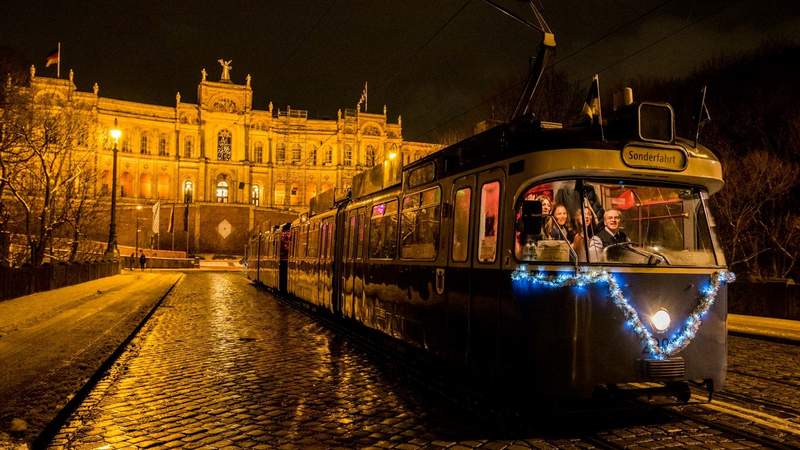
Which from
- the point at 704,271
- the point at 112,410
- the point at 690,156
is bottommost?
the point at 112,410

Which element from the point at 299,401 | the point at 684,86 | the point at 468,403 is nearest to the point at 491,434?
the point at 468,403

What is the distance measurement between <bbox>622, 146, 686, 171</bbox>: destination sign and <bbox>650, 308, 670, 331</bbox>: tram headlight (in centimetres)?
138

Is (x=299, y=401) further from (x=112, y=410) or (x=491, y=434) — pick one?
(x=491, y=434)

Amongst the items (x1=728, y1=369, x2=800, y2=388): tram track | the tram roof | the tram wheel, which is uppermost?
the tram roof

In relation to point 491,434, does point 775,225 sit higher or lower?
higher

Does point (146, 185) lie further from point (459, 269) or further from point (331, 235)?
point (459, 269)

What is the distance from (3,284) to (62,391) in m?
14.2

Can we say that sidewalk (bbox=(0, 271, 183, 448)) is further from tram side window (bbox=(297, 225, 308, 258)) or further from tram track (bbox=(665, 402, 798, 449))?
tram track (bbox=(665, 402, 798, 449))

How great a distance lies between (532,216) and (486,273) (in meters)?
1.10

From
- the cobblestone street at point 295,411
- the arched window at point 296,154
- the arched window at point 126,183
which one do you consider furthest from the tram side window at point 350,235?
the arched window at point 296,154

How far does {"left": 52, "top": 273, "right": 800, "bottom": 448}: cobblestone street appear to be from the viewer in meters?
5.69

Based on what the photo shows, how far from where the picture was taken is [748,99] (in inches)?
1569

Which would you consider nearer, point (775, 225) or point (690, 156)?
point (690, 156)

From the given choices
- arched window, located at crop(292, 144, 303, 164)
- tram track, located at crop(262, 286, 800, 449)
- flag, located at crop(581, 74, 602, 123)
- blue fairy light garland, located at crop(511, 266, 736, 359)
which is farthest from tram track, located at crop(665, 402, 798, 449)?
arched window, located at crop(292, 144, 303, 164)
